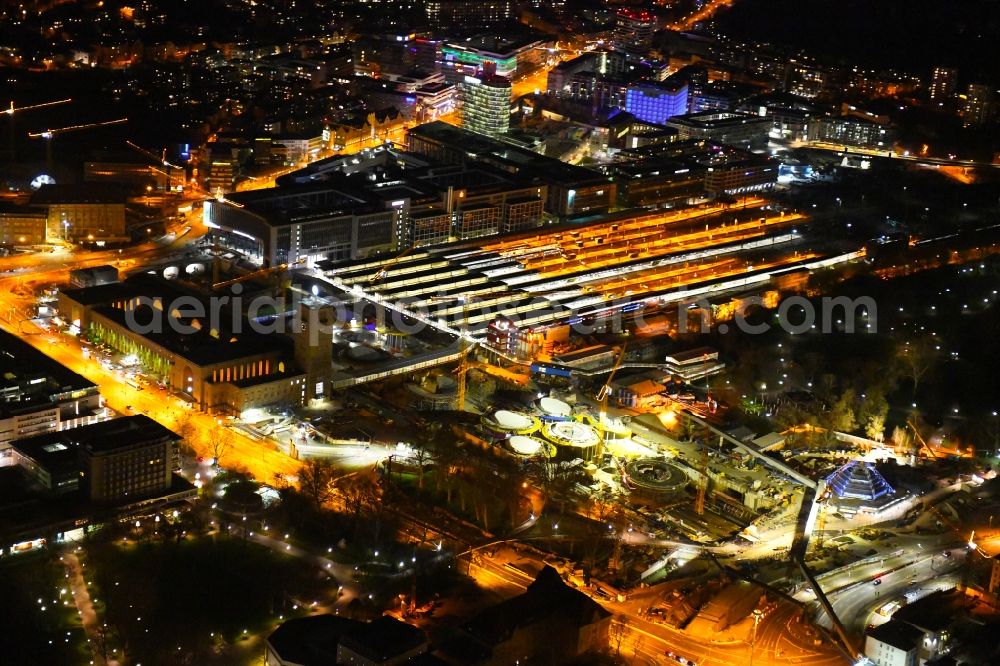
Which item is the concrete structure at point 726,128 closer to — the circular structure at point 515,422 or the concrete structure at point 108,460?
the circular structure at point 515,422

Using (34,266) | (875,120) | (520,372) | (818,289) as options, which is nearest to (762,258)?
(818,289)

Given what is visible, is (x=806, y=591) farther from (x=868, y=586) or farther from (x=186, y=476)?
(x=186, y=476)

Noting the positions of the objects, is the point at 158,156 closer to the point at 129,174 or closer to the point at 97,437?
the point at 129,174

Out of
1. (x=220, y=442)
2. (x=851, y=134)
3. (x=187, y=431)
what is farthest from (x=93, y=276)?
(x=851, y=134)

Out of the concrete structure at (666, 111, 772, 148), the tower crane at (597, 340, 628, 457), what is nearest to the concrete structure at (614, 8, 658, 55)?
the concrete structure at (666, 111, 772, 148)

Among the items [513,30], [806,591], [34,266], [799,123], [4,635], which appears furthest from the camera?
[513,30]

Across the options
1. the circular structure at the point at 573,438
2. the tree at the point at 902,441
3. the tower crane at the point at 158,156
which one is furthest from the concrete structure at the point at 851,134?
the circular structure at the point at 573,438
